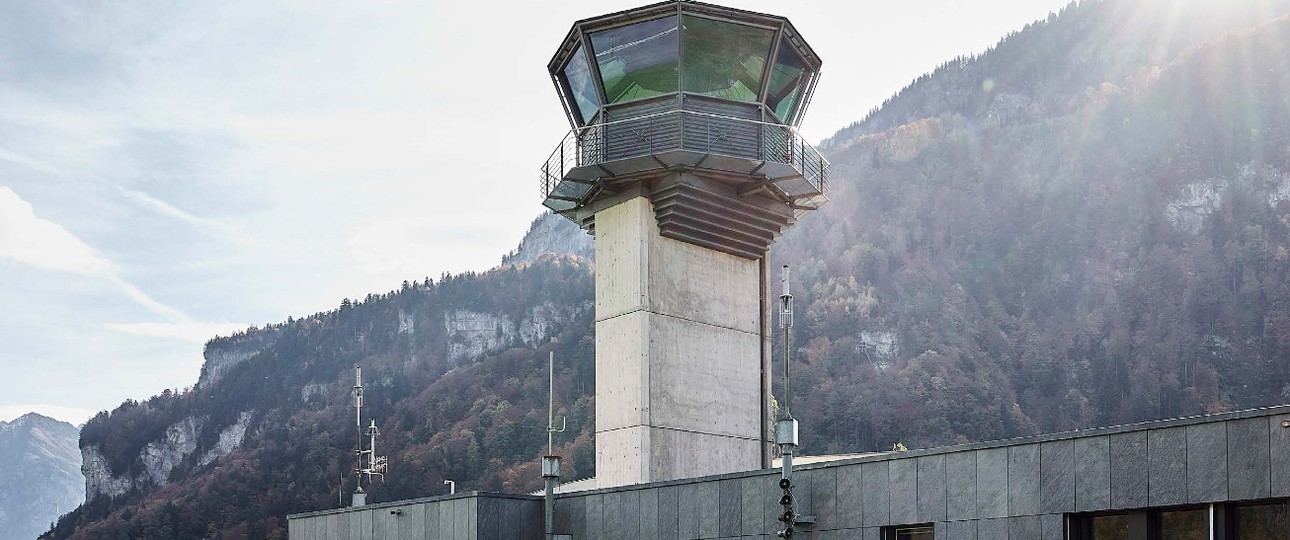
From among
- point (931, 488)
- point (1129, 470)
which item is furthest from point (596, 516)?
point (1129, 470)

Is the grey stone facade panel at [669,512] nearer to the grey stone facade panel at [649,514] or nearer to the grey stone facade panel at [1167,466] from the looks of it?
the grey stone facade panel at [649,514]

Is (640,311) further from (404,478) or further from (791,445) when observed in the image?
(404,478)

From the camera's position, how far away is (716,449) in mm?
36594

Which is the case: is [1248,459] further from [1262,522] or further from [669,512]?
[669,512]

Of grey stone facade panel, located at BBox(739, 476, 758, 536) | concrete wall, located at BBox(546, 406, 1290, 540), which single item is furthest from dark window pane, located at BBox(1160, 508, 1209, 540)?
grey stone facade panel, located at BBox(739, 476, 758, 536)

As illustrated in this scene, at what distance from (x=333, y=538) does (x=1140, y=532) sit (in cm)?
2105

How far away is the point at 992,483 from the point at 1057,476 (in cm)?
123

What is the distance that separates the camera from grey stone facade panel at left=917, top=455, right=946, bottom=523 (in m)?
23.3

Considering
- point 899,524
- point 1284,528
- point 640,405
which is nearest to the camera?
point 1284,528

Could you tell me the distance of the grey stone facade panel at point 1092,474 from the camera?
2098 cm

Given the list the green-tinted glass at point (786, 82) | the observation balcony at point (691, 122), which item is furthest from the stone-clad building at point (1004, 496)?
the green-tinted glass at point (786, 82)

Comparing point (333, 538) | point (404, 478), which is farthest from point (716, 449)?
point (404, 478)

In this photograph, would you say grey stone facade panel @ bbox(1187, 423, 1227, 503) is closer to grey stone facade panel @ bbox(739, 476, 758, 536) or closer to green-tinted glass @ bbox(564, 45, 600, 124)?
grey stone facade panel @ bbox(739, 476, 758, 536)

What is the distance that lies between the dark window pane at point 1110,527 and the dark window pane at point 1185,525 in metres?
0.62
